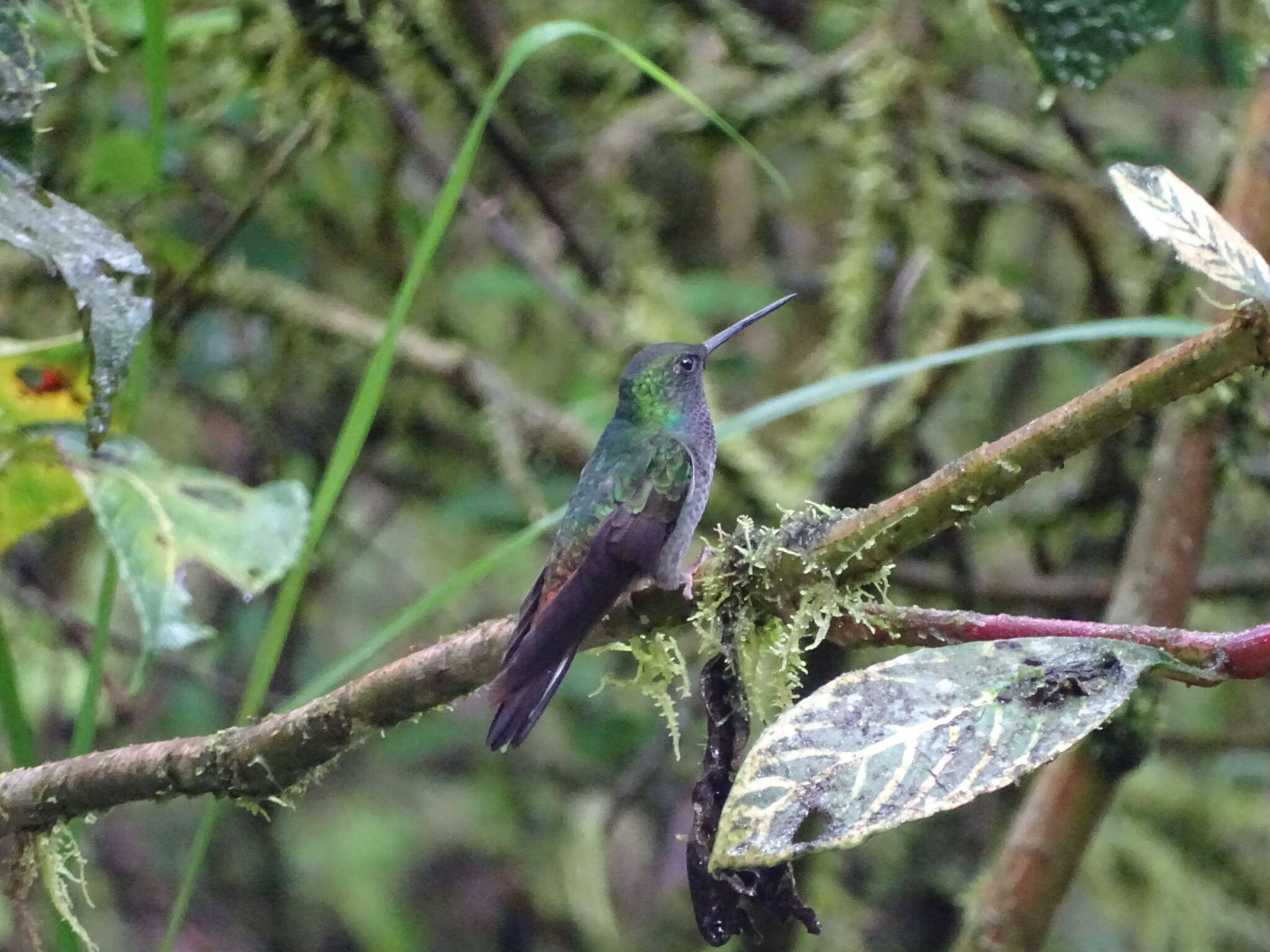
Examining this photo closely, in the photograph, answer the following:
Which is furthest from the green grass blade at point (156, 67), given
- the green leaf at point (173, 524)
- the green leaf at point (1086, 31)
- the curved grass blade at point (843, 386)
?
the green leaf at point (1086, 31)

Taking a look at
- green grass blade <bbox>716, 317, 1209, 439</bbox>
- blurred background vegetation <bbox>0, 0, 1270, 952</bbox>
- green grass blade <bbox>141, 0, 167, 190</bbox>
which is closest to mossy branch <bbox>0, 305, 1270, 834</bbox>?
green grass blade <bbox>716, 317, 1209, 439</bbox>

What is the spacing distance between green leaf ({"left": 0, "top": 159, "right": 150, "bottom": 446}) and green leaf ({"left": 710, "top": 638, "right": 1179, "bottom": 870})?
2.52ft

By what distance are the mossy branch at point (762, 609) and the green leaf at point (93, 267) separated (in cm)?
35

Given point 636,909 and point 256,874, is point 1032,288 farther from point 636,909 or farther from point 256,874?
point 256,874

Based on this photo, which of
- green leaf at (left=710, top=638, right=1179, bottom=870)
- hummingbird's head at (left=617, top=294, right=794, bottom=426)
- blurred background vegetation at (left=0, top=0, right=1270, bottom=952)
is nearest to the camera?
green leaf at (left=710, top=638, right=1179, bottom=870)

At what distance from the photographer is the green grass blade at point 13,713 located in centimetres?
128

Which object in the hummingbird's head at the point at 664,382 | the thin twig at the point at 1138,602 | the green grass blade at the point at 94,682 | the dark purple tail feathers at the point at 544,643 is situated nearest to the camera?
the dark purple tail feathers at the point at 544,643

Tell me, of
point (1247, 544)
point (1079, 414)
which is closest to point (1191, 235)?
point (1079, 414)

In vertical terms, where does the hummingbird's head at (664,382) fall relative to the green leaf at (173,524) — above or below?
below

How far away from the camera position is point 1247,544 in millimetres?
3584

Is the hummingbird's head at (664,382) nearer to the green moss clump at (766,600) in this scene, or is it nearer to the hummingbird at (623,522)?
the hummingbird at (623,522)

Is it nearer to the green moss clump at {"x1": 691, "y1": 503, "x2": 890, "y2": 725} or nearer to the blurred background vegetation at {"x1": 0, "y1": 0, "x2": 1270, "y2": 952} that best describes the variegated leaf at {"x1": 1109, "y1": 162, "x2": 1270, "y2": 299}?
the green moss clump at {"x1": 691, "y1": 503, "x2": 890, "y2": 725}

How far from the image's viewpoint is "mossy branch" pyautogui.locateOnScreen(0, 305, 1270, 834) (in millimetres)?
872

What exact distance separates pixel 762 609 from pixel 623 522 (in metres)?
0.39
